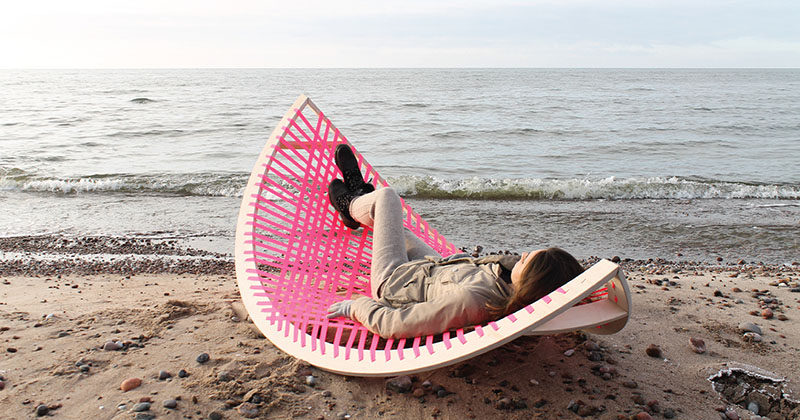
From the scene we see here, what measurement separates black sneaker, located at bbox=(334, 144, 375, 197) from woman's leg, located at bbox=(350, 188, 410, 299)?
1.03 ft

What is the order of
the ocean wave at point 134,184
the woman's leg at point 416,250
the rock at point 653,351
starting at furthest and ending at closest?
1. the ocean wave at point 134,184
2. the woman's leg at point 416,250
3. the rock at point 653,351

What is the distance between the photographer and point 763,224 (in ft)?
21.4

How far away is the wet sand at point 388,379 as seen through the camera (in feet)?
7.37

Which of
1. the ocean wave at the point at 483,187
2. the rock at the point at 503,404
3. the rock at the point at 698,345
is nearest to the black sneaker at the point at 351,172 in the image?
the rock at the point at 503,404

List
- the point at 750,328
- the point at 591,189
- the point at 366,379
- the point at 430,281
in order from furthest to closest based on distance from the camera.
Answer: the point at 591,189
the point at 750,328
the point at 430,281
the point at 366,379

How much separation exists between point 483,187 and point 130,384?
7.28 metres

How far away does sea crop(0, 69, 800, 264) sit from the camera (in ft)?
20.6

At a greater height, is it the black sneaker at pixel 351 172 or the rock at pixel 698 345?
the black sneaker at pixel 351 172

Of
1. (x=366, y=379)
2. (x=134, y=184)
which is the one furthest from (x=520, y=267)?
(x=134, y=184)

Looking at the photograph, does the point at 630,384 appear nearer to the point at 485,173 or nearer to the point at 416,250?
the point at 416,250

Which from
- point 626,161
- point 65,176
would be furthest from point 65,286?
point 626,161

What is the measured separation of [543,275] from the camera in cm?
214

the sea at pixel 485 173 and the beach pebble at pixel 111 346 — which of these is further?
the sea at pixel 485 173

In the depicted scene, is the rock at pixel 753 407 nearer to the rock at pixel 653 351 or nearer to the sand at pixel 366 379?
the sand at pixel 366 379
